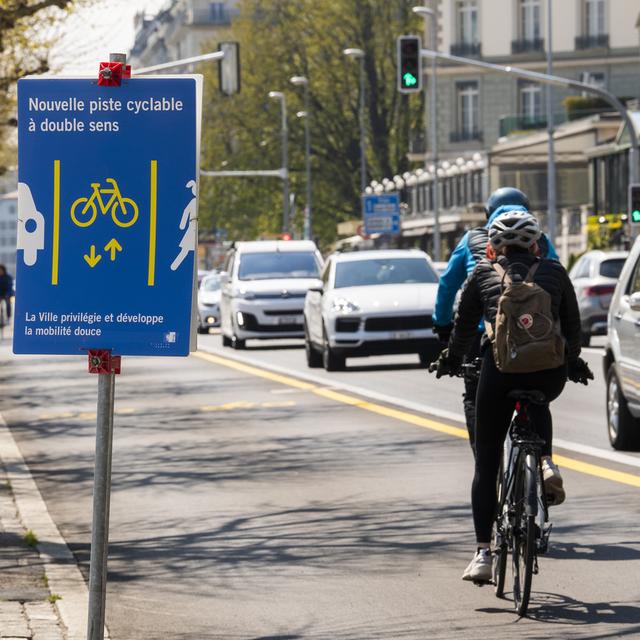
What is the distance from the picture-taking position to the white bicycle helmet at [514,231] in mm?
7941

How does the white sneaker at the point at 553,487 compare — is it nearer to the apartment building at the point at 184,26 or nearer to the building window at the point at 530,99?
the building window at the point at 530,99

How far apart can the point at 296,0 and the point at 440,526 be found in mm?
68956

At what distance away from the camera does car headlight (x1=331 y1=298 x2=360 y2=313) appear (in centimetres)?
2581

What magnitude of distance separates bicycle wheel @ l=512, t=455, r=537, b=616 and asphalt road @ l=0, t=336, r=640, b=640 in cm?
11

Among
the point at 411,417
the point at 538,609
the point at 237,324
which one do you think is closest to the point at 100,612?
the point at 538,609

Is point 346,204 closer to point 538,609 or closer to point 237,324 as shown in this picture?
point 237,324

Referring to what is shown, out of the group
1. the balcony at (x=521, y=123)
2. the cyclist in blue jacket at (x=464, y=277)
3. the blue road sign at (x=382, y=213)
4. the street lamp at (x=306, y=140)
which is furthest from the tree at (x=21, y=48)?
the balcony at (x=521, y=123)

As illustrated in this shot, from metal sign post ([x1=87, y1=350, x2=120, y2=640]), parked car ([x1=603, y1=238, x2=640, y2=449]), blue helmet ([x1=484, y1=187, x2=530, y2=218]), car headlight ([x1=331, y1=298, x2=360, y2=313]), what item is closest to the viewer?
metal sign post ([x1=87, y1=350, x2=120, y2=640])

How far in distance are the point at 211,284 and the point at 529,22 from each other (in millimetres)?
38940

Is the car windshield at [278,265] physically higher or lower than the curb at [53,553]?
higher

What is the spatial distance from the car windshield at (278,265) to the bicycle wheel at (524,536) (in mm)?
26540

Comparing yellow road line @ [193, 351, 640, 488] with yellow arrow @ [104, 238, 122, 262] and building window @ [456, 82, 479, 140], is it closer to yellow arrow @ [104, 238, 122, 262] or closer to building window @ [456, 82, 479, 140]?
yellow arrow @ [104, 238, 122, 262]

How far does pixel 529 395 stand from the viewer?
26.3ft

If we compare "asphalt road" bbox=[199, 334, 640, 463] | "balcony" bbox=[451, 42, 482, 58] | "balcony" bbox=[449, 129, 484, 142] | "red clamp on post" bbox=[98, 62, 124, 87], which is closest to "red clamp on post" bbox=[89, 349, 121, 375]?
"red clamp on post" bbox=[98, 62, 124, 87]
